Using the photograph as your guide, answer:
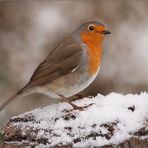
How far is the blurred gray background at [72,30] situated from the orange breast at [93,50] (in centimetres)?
255

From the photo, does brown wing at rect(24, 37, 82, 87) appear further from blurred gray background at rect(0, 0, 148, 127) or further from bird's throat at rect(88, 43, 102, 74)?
blurred gray background at rect(0, 0, 148, 127)

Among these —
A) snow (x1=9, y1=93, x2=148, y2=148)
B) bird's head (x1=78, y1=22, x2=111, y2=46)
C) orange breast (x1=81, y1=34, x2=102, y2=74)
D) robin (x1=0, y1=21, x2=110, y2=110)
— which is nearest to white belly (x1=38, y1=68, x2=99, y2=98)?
robin (x1=0, y1=21, x2=110, y2=110)

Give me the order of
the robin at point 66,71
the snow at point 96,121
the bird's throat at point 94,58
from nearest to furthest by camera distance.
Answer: the snow at point 96,121 < the robin at point 66,71 < the bird's throat at point 94,58

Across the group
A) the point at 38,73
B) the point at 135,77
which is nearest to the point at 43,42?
the point at 135,77

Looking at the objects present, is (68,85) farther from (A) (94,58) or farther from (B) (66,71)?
(A) (94,58)

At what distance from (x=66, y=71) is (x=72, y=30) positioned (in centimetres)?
370

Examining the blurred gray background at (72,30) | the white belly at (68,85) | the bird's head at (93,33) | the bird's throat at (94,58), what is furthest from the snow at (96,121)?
the blurred gray background at (72,30)

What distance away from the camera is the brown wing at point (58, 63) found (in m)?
5.24

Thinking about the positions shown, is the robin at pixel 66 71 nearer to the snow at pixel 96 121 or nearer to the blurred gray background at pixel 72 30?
the snow at pixel 96 121

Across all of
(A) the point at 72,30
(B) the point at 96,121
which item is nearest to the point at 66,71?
(B) the point at 96,121

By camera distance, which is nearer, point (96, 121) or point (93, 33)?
point (96, 121)

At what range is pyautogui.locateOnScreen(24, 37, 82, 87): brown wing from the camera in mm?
5242

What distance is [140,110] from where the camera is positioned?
4172 mm

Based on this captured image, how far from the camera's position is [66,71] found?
17.5 feet
